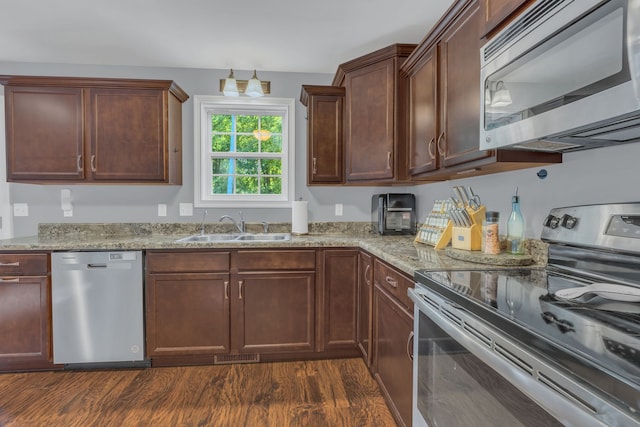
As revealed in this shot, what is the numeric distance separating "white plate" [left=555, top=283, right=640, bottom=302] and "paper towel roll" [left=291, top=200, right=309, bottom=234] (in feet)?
6.49

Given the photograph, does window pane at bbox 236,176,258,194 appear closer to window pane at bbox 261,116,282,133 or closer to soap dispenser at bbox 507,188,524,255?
window pane at bbox 261,116,282,133

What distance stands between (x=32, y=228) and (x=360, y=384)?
9.67ft

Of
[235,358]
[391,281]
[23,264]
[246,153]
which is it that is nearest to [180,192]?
[246,153]

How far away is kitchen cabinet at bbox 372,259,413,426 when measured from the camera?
4.82ft

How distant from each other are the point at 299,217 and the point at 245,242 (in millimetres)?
580

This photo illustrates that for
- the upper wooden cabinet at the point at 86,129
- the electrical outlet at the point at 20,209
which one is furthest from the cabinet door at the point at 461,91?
the electrical outlet at the point at 20,209

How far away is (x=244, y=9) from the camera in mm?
2037

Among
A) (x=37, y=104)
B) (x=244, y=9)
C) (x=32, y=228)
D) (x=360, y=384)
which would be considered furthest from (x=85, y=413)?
(x=244, y=9)

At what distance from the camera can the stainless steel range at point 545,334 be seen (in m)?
0.56

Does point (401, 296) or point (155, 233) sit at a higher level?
point (155, 233)

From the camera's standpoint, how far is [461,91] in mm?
1607

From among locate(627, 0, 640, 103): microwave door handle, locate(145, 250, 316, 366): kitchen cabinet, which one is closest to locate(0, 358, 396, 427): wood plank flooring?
locate(145, 250, 316, 366): kitchen cabinet

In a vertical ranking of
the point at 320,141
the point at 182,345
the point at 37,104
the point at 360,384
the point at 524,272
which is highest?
the point at 37,104

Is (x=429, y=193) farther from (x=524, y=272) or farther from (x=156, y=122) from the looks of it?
(x=156, y=122)
